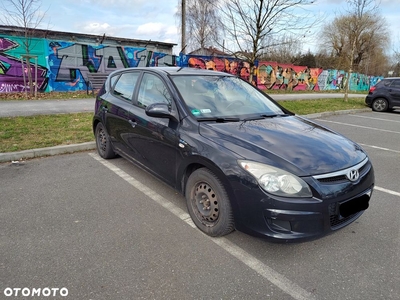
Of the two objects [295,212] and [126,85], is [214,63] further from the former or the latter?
[295,212]

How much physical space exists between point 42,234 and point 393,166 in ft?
18.3

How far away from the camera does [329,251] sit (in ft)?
8.66

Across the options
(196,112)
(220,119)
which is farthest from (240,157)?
(196,112)

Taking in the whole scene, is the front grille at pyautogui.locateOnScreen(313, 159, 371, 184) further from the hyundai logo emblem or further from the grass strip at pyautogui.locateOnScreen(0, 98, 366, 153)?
the grass strip at pyautogui.locateOnScreen(0, 98, 366, 153)

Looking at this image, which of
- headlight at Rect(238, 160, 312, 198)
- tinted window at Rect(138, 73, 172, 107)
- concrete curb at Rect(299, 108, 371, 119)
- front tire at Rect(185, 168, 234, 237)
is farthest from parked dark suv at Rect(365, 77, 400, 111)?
front tire at Rect(185, 168, 234, 237)

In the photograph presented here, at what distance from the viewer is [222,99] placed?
350cm

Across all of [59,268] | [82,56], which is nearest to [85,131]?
[59,268]

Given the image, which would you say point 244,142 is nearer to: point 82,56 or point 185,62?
point 82,56

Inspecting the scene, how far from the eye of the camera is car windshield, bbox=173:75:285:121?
3203 millimetres

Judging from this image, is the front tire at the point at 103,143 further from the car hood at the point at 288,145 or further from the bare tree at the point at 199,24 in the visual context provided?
the bare tree at the point at 199,24

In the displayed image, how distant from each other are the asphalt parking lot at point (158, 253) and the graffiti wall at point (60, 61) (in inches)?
434

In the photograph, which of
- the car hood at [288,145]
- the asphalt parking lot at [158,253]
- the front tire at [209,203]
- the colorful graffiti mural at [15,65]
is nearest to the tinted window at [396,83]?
the asphalt parking lot at [158,253]

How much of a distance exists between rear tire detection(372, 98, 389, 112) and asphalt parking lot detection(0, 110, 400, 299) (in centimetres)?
1177

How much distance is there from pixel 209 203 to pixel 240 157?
61 centimetres
